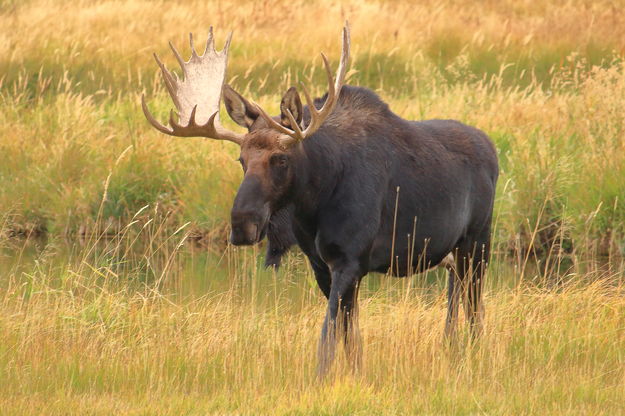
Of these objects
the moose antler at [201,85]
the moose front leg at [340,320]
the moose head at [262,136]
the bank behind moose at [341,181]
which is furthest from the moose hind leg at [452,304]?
the moose antler at [201,85]

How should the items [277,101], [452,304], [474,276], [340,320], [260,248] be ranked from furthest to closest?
1. [277,101]
2. [260,248]
3. [474,276]
4. [452,304]
5. [340,320]

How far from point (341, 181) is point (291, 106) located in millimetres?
557

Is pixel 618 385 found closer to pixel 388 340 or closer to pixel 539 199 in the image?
pixel 388 340

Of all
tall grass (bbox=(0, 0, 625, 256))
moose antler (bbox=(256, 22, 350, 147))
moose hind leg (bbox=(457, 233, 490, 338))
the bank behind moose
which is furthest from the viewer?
tall grass (bbox=(0, 0, 625, 256))

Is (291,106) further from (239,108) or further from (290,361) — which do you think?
(290,361)

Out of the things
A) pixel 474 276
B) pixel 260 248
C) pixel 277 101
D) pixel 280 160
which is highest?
pixel 280 160

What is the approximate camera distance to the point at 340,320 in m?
6.40

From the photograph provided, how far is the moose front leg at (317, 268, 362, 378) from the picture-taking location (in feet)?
20.8

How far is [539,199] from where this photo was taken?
40.1 feet

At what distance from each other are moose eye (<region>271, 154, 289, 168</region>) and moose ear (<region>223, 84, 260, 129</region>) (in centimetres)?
36

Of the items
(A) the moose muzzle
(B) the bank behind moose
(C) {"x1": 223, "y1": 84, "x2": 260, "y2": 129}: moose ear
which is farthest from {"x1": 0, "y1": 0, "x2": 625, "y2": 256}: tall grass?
(A) the moose muzzle

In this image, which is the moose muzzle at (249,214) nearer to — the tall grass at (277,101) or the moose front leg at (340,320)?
the moose front leg at (340,320)

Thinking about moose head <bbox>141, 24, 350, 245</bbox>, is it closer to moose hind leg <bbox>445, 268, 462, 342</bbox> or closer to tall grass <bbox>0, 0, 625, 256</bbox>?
moose hind leg <bbox>445, 268, 462, 342</bbox>

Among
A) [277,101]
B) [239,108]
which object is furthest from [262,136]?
[277,101]
